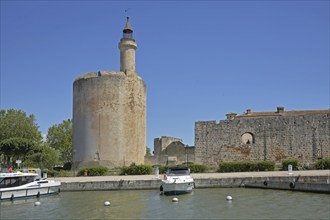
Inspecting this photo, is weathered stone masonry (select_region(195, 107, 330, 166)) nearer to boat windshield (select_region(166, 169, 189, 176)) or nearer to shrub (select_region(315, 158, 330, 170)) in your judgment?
shrub (select_region(315, 158, 330, 170))

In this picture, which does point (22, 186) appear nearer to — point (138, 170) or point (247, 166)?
point (138, 170)

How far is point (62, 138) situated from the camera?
56.1 m

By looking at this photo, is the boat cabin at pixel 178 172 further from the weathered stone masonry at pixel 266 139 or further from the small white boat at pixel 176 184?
the weathered stone masonry at pixel 266 139

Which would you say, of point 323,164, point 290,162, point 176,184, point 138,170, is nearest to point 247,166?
point 290,162

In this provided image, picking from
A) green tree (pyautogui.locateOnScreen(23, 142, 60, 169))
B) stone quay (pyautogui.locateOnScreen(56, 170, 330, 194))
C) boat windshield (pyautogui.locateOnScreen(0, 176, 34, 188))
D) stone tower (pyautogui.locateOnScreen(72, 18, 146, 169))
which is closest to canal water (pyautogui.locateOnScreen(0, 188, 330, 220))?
stone quay (pyautogui.locateOnScreen(56, 170, 330, 194))

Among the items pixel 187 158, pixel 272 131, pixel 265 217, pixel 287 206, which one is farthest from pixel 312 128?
pixel 265 217

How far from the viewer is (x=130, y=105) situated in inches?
1468

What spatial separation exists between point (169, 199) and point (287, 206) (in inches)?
235

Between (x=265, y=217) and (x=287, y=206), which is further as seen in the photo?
(x=287, y=206)

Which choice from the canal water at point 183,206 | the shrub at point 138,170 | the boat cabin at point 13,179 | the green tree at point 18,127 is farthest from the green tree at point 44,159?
the canal water at point 183,206

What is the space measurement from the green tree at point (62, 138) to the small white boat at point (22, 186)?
105ft

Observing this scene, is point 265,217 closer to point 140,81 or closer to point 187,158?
point 187,158

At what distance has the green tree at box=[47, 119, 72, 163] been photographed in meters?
55.8

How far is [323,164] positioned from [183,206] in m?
16.0
